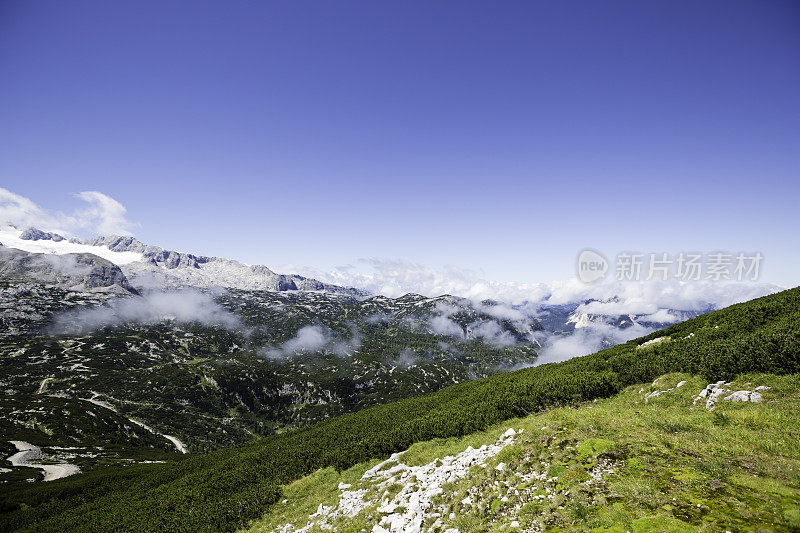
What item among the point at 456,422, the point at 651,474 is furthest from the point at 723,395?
the point at 456,422

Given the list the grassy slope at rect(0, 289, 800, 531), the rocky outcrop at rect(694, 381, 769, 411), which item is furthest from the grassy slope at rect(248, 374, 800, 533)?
the grassy slope at rect(0, 289, 800, 531)

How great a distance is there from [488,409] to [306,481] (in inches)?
655

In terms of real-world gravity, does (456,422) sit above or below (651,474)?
below

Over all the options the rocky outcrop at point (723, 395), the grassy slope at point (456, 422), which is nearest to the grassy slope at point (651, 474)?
the rocky outcrop at point (723, 395)

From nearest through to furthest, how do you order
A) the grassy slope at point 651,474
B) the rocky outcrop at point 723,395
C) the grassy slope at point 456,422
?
1. the grassy slope at point 651,474
2. the rocky outcrop at point 723,395
3. the grassy slope at point 456,422

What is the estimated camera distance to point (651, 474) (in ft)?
33.2

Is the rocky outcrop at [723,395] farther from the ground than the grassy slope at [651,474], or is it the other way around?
the rocky outcrop at [723,395]

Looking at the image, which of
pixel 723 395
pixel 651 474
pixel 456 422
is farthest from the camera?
pixel 456 422

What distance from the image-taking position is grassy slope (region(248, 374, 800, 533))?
8.27 metres

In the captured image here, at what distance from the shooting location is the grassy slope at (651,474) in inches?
325

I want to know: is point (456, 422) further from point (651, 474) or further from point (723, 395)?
point (651, 474)

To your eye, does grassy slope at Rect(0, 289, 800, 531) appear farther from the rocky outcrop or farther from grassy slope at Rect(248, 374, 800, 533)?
grassy slope at Rect(248, 374, 800, 533)

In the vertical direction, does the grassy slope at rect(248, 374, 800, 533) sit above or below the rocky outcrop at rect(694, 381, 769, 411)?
below

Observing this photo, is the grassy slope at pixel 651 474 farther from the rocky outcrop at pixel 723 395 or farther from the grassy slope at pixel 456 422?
the grassy slope at pixel 456 422
